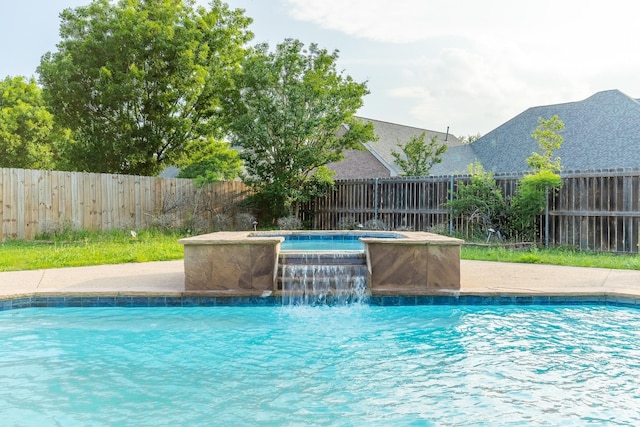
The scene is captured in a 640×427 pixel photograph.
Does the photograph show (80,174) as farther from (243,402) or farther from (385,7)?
(243,402)

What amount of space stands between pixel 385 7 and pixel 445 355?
8.45 m

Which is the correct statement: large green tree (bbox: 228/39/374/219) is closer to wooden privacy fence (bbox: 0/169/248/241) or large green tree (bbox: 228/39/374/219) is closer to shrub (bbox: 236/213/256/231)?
shrub (bbox: 236/213/256/231)

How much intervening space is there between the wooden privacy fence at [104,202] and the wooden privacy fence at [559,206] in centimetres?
368

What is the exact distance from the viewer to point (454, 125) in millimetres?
26578

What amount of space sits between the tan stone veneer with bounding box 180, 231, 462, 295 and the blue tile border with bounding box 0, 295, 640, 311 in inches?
3.5

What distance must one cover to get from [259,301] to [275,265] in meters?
0.43

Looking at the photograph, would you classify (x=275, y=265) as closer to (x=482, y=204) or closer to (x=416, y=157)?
(x=482, y=204)

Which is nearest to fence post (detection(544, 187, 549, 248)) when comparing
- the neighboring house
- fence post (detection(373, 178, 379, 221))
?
fence post (detection(373, 178, 379, 221))

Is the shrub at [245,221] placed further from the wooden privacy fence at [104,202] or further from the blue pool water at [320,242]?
the blue pool water at [320,242]

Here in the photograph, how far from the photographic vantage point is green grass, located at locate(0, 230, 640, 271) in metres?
7.99

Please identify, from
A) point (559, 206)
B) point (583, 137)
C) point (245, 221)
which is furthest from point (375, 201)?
point (583, 137)

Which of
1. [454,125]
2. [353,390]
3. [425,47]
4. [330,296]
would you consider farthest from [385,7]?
[454,125]

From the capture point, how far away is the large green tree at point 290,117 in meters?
13.9

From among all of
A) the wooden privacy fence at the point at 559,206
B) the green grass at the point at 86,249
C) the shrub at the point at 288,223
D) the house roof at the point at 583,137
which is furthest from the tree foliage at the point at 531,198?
the green grass at the point at 86,249
